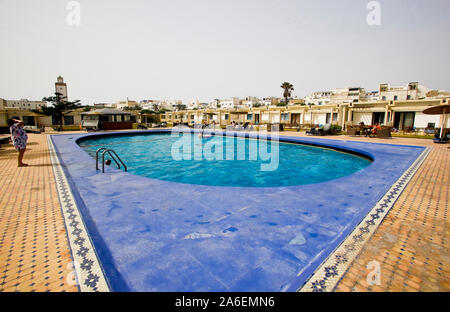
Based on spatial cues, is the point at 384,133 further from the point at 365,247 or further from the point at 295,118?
the point at 295,118

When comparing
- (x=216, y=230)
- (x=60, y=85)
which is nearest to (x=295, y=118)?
(x=216, y=230)

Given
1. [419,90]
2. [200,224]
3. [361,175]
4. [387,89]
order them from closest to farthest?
[200,224] < [361,175] < [419,90] < [387,89]

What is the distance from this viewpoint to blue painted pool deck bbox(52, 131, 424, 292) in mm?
2174

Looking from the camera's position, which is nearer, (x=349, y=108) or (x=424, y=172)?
(x=424, y=172)

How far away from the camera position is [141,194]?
4395mm

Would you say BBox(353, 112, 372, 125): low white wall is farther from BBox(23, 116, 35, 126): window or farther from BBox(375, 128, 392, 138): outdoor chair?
BBox(23, 116, 35, 126): window

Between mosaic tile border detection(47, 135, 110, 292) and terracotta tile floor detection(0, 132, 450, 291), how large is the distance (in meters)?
0.08

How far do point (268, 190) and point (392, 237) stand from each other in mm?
2184

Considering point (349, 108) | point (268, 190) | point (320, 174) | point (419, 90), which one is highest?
point (419, 90)

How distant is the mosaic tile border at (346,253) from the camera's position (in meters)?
2.07

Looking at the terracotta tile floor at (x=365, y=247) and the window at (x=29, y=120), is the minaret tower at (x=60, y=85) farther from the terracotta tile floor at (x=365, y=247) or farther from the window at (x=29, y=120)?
the terracotta tile floor at (x=365, y=247)

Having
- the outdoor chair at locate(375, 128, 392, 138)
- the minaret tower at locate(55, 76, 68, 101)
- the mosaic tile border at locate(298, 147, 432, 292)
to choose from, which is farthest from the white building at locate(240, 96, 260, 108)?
the mosaic tile border at locate(298, 147, 432, 292)
